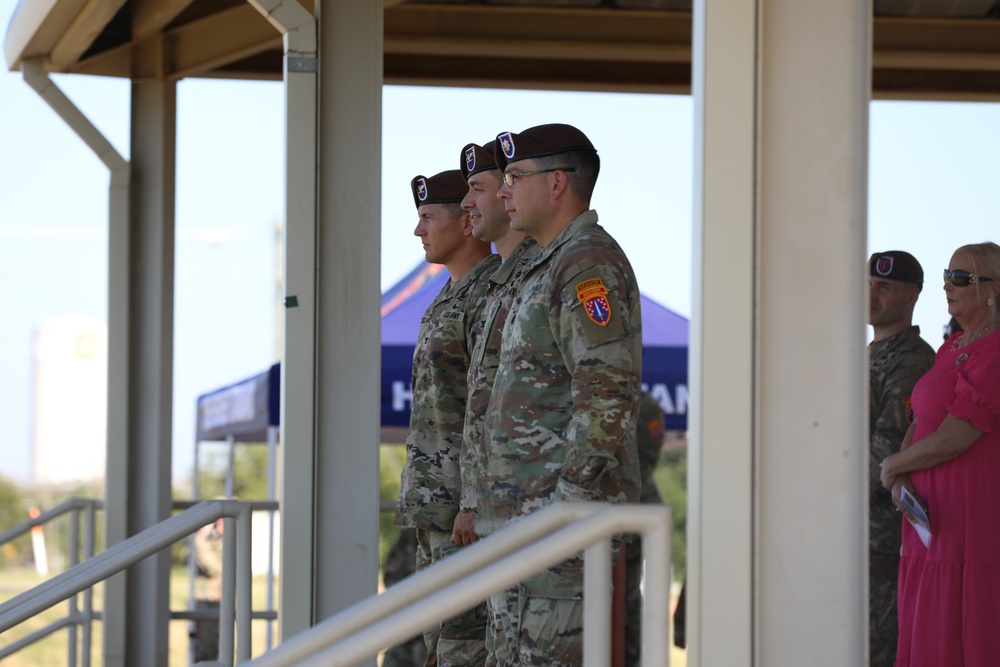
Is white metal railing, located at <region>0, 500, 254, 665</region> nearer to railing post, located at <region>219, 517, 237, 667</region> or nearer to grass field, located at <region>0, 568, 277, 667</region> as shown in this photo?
railing post, located at <region>219, 517, 237, 667</region>

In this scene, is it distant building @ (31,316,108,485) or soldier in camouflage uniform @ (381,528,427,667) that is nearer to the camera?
soldier in camouflage uniform @ (381,528,427,667)

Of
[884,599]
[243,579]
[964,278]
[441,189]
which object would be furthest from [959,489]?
[243,579]

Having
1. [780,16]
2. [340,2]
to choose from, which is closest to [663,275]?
[340,2]

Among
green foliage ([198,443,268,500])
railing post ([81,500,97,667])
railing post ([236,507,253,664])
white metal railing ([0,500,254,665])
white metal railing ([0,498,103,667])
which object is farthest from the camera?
green foliage ([198,443,268,500])

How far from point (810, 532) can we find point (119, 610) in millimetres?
4780

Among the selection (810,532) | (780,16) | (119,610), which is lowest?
(119,610)

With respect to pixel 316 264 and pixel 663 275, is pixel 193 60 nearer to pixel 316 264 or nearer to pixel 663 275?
pixel 316 264

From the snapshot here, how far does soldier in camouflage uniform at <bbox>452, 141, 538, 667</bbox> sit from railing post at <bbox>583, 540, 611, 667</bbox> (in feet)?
2.89

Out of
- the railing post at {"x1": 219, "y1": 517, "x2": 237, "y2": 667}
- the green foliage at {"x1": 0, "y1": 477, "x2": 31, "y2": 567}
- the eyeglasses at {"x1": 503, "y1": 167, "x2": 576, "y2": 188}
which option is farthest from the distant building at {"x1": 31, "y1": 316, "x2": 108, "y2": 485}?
the eyeglasses at {"x1": 503, "y1": 167, "x2": 576, "y2": 188}

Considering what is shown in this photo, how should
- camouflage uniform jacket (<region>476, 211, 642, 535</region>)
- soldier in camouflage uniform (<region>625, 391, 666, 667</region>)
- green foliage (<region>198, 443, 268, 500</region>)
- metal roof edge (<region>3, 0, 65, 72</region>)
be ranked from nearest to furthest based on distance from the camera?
camouflage uniform jacket (<region>476, 211, 642, 535</region>), metal roof edge (<region>3, 0, 65, 72</region>), soldier in camouflage uniform (<region>625, 391, 666, 667</region>), green foliage (<region>198, 443, 268, 500</region>)

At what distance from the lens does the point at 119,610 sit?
6.46 meters

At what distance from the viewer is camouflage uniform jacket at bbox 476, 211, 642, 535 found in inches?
115

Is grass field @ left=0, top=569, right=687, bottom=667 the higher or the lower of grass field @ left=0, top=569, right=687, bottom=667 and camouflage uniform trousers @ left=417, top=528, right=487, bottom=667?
the lower

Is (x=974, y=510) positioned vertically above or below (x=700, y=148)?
below
